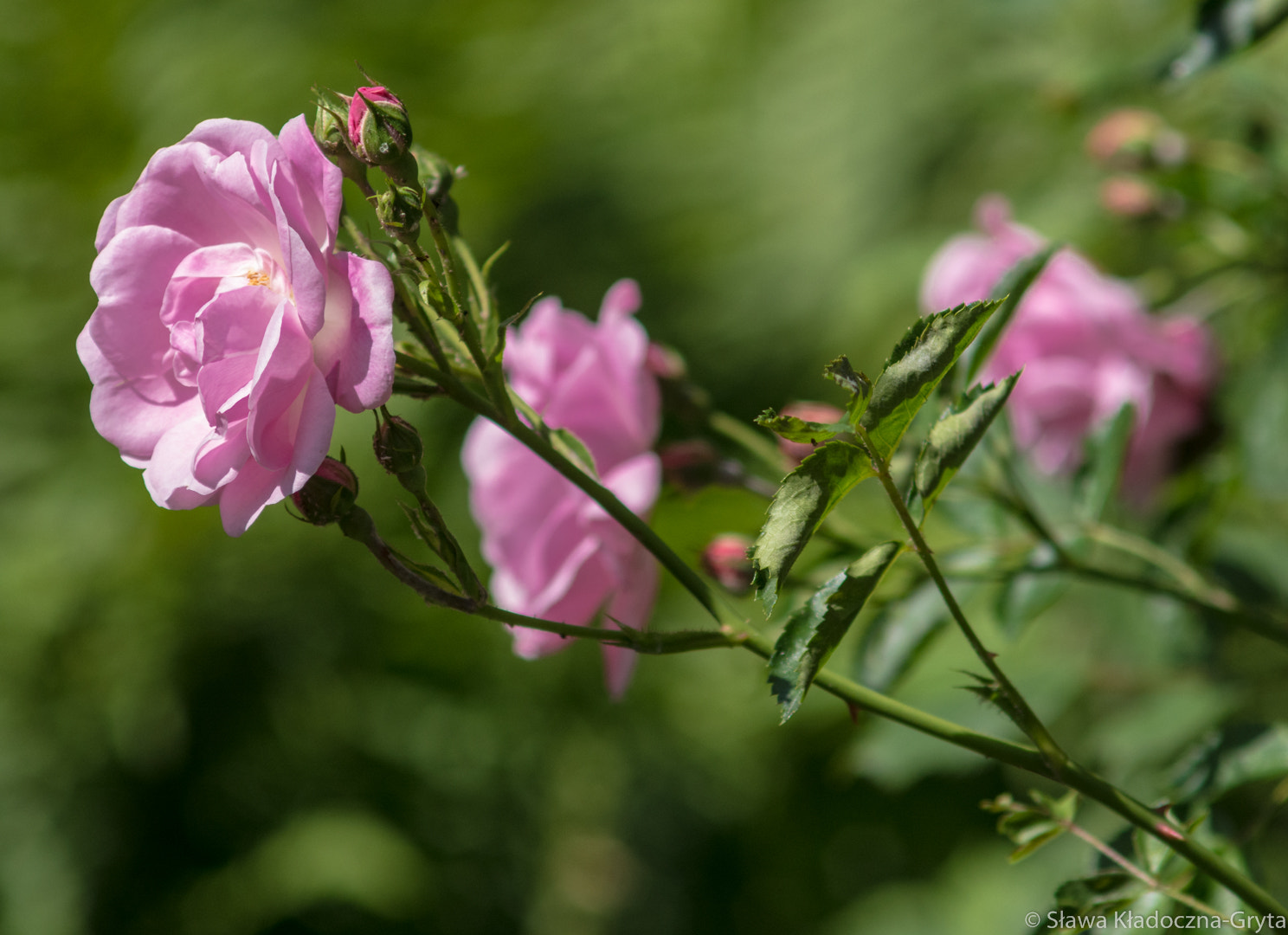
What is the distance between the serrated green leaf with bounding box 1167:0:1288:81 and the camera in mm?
599

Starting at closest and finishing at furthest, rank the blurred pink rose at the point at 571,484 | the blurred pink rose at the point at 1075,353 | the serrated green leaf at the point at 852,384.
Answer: the serrated green leaf at the point at 852,384
the blurred pink rose at the point at 571,484
the blurred pink rose at the point at 1075,353

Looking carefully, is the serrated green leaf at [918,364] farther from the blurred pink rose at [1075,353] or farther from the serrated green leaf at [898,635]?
the blurred pink rose at [1075,353]

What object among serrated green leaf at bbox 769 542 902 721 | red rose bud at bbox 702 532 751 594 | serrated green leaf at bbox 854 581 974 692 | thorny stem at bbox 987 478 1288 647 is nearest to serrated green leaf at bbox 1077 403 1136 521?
thorny stem at bbox 987 478 1288 647

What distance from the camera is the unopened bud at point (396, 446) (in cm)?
41

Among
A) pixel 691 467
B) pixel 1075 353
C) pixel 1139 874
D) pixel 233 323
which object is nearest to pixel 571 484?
pixel 691 467

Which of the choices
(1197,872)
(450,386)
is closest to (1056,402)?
(1197,872)

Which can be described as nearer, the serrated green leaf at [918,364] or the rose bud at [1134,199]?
the serrated green leaf at [918,364]

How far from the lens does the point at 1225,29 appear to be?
616 millimetres

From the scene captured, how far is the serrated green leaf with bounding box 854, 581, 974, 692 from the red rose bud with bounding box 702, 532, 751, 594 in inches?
3.8

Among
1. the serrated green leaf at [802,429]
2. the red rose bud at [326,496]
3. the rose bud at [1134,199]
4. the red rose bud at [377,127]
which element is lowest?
the serrated green leaf at [802,429]

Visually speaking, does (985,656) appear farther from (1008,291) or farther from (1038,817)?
(1008,291)

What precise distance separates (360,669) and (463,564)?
5.45 ft

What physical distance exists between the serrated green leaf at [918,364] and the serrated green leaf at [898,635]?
28 centimetres

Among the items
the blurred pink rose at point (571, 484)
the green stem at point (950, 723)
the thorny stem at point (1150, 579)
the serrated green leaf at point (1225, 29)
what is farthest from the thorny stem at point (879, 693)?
the serrated green leaf at point (1225, 29)
